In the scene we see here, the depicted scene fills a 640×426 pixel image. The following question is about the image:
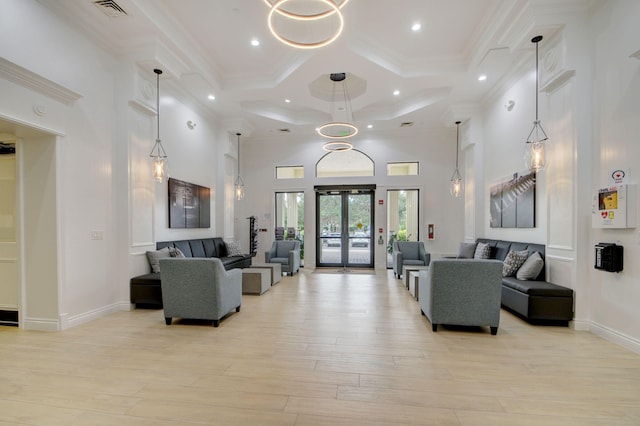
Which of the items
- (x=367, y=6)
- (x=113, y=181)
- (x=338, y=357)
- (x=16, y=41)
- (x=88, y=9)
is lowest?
(x=338, y=357)

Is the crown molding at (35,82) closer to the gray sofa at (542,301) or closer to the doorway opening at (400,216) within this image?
the gray sofa at (542,301)

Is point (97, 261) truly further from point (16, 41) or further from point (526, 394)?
point (526, 394)

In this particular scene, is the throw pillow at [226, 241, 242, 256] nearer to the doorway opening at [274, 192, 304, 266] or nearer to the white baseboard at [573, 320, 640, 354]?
the doorway opening at [274, 192, 304, 266]

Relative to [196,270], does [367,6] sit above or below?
above

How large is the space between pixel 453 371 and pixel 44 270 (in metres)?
5.02

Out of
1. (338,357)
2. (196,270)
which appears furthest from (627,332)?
(196,270)

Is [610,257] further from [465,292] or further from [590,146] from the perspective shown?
[465,292]

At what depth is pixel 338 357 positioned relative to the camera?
120 inches

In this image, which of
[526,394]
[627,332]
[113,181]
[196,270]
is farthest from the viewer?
[113,181]

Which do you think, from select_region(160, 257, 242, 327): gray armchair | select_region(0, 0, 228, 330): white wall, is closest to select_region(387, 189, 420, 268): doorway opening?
select_region(160, 257, 242, 327): gray armchair

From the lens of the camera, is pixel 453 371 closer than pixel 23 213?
Yes

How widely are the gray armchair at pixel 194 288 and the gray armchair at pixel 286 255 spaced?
3.97 meters

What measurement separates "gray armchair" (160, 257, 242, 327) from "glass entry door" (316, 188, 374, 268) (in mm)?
5578

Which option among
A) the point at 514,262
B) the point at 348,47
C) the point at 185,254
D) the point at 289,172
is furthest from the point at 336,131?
the point at 514,262
